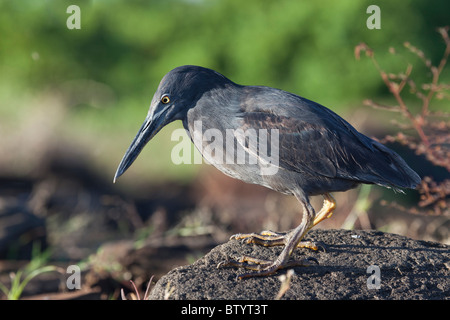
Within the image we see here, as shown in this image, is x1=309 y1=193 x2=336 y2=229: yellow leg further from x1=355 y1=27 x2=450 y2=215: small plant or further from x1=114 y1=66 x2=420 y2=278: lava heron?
x1=355 y1=27 x2=450 y2=215: small plant

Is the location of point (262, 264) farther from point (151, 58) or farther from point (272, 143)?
point (151, 58)

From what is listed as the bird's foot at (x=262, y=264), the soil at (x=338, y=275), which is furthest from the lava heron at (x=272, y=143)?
the soil at (x=338, y=275)

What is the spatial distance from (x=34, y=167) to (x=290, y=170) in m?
7.49

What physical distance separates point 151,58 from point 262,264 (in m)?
11.8

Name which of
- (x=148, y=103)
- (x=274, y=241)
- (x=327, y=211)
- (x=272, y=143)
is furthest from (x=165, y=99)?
(x=148, y=103)

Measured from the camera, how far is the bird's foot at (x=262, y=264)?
12.6 ft

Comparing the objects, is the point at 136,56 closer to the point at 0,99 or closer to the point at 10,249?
the point at 0,99

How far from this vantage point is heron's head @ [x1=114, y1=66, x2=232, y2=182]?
414cm

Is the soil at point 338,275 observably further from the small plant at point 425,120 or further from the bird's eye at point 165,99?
the bird's eye at point 165,99

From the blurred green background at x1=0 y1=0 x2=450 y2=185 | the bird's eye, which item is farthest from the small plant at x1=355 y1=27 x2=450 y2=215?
the blurred green background at x1=0 y1=0 x2=450 y2=185

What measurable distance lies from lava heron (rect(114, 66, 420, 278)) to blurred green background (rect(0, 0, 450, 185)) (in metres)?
A: 6.73

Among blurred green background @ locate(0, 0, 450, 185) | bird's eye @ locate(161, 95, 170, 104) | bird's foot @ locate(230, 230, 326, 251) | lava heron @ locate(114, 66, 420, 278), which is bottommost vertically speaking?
bird's foot @ locate(230, 230, 326, 251)

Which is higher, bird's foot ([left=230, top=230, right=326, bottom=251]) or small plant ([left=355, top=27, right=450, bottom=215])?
small plant ([left=355, top=27, right=450, bottom=215])
